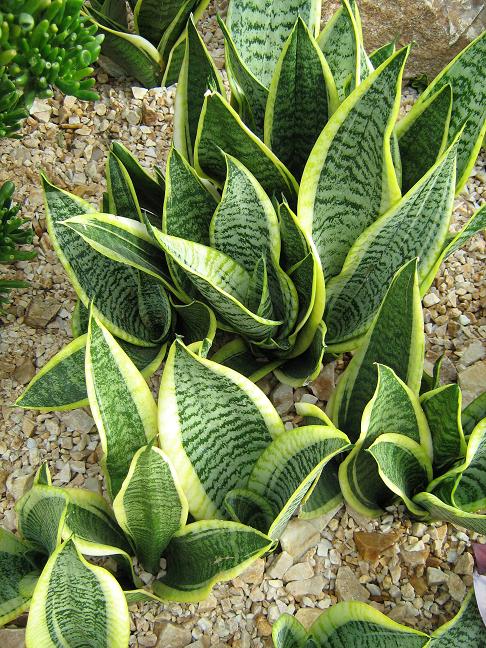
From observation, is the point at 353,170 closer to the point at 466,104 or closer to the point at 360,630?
the point at 466,104

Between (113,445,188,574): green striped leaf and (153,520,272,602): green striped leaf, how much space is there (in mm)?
22

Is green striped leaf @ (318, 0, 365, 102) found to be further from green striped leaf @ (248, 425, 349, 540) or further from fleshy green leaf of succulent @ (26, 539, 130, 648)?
fleshy green leaf of succulent @ (26, 539, 130, 648)

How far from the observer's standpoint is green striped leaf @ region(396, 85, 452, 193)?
3.40 feet

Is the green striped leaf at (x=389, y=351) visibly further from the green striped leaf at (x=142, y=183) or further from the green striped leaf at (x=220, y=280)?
the green striped leaf at (x=142, y=183)

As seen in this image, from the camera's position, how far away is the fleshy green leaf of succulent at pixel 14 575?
0.95 metres

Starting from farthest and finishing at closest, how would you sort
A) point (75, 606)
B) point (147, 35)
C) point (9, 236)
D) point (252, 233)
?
point (147, 35) < point (9, 236) < point (252, 233) < point (75, 606)

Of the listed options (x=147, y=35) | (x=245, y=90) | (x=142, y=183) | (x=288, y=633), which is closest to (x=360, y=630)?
(x=288, y=633)

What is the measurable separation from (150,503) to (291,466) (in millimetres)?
176

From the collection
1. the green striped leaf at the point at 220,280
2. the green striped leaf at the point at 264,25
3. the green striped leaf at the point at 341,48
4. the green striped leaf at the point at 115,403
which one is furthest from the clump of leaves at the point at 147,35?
the green striped leaf at the point at 115,403

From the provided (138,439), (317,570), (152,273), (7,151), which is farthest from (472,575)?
(7,151)

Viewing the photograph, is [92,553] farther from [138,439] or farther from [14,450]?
[14,450]

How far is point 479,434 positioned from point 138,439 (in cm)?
42

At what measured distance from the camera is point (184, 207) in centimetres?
107

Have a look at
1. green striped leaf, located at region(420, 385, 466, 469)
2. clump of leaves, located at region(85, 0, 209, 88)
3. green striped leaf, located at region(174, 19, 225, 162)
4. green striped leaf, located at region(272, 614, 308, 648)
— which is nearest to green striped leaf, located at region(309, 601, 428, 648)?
green striped leaf, located at region(272, 614, 308, 648)
